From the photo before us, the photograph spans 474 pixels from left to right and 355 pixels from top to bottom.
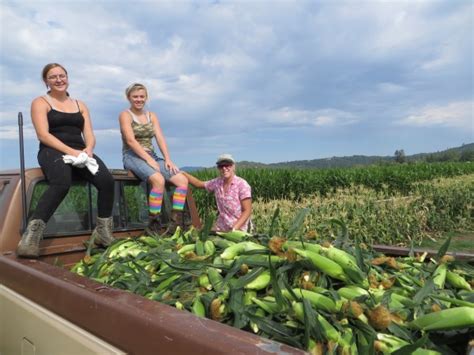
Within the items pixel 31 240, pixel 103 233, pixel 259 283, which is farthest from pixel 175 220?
pixel 259 283

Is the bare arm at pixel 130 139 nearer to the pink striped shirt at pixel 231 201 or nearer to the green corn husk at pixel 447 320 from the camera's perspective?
the pink striped shirt at pixel 231 201

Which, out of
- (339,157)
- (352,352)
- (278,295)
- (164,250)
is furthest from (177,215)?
(339,157)

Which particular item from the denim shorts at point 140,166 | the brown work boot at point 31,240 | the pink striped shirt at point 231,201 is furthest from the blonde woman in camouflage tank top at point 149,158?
the brown work boot at point 31,240

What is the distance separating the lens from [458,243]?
1152cm

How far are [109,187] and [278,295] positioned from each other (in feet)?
7.23

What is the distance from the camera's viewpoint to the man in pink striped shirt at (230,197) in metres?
4.66

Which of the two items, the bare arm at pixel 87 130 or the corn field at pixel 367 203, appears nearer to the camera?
the bare arm at pixel 87 130

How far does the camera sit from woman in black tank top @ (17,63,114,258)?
3178mm

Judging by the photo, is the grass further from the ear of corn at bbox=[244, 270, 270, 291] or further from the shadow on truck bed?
the ear of corn at bbox=[244, 270, 270, 291]

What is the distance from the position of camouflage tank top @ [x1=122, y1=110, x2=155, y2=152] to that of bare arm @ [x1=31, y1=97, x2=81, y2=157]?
834mm

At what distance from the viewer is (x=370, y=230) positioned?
10.6 metres

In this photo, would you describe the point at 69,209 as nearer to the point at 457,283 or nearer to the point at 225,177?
the point at 225,177

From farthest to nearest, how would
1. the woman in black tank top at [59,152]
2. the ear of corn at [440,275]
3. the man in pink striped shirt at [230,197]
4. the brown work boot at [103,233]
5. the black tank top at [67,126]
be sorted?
the man in pink striped shirt at [230,197], the black tank top at [67,126], the brown work boot at [103,233], the woman in black tank top at [59,152], the ear of corn at [440,275]

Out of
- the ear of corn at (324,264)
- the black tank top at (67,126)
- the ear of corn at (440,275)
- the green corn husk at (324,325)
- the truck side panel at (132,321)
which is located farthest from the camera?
the black tank top at (67,126)
